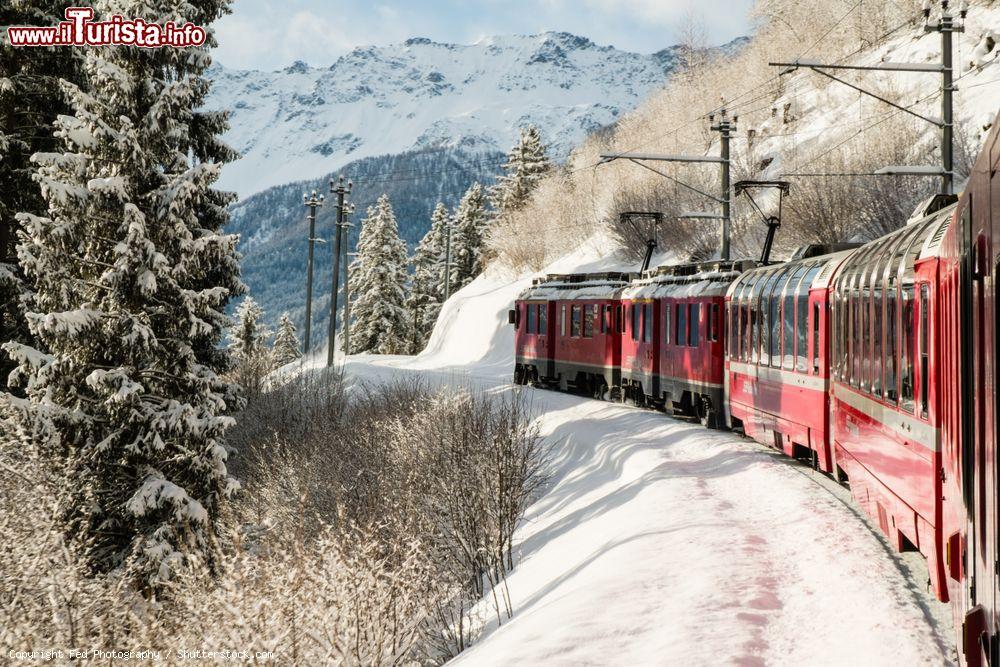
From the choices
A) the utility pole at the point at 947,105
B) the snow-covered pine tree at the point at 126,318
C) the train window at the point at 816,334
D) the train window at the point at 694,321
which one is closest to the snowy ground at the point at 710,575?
the train window at the point at 816,334

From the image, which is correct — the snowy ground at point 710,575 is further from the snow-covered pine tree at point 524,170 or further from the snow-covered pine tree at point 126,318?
the snow-covered pine tree at point 524,170

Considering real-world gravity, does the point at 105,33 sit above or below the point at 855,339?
above

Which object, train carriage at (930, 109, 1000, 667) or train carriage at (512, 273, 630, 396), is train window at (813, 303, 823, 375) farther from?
train carriage at (512, 273, 630, 396)

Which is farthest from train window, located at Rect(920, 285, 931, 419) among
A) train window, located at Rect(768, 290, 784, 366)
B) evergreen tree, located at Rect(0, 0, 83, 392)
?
evergreen tree, located at Rect(0, 0, 83, 392)

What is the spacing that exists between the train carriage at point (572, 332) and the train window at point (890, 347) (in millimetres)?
16575

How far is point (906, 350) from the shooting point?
7.48 metres

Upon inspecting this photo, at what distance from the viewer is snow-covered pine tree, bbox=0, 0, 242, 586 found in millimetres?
16141

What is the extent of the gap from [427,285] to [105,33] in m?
59.6

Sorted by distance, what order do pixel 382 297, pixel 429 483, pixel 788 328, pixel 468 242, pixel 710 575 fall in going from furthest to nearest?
pixel 468 242 < pixel 382 297 < pixel 429 483 < pixel 788 328 < pixel 710 575

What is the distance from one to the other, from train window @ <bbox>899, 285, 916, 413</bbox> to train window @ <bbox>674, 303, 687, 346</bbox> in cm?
1218

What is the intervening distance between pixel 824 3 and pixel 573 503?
52.1 meters

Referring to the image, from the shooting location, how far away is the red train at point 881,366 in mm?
4051

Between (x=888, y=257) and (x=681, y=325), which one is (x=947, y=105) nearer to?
(x=681, y=325)

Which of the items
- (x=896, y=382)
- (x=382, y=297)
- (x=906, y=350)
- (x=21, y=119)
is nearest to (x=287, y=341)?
(x=382, y=297)
